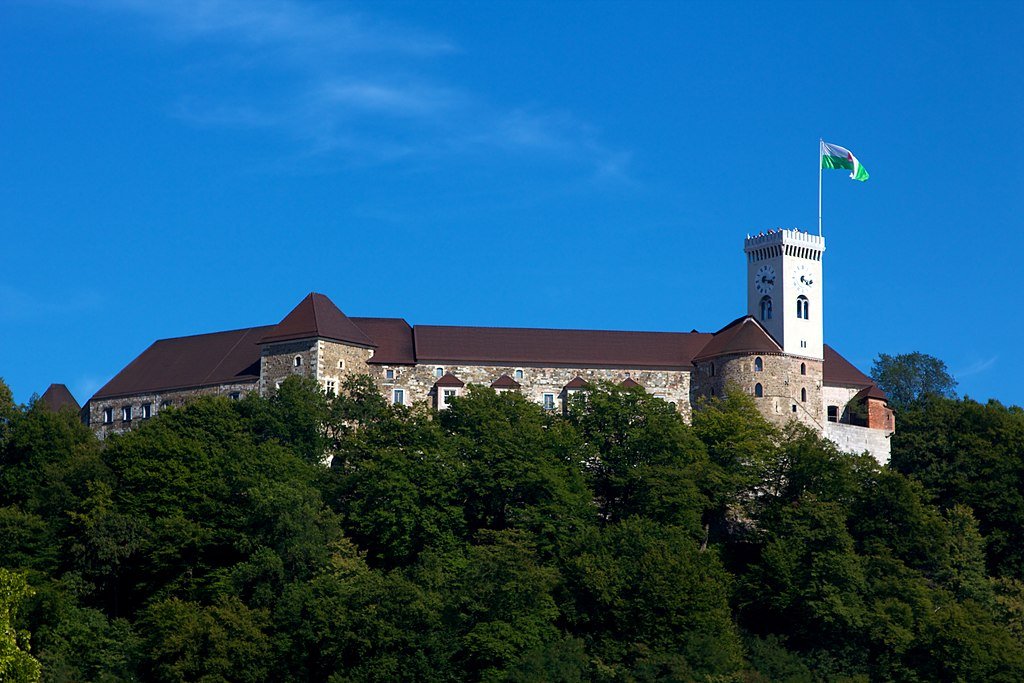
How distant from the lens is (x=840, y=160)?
106 m

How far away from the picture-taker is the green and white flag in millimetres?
104625

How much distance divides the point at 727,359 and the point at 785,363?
3166 millimetres

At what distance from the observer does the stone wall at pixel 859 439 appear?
98438 millimetres

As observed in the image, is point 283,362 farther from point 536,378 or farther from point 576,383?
point 576,383

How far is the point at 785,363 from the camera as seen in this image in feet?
324

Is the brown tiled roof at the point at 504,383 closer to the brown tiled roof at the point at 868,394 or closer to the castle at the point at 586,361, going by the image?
the castle at the point at 586,361

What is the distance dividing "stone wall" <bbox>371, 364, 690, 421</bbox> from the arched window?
283 inches

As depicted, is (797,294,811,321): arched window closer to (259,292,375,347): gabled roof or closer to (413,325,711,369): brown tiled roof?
(413,325,711,369): brown tiled roof

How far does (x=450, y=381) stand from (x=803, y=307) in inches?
803

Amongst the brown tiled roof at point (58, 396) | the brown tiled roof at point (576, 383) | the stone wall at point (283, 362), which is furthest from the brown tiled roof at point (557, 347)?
the brown tiled roof at point (58, 396)

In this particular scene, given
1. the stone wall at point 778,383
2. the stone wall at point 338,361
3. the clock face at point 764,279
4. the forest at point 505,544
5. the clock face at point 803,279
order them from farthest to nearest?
the clock face at point 764,279 < the clock face at point 803,279 < the stone wall at point 338,361 < the stone wall at point 778,383 < the forest at point 505,544

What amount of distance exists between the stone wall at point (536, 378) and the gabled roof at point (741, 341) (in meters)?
2.29

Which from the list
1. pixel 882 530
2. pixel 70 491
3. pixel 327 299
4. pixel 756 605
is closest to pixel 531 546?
pixel 756 605

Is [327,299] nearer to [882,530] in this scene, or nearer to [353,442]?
[353,442]
